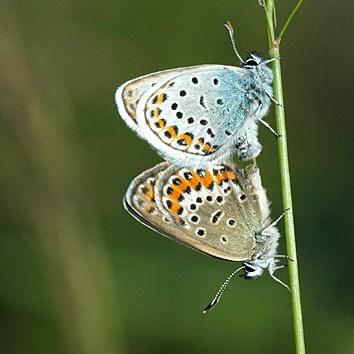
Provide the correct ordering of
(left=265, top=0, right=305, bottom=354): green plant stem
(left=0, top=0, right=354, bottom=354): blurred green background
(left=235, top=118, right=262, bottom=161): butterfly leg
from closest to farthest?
1. (left=265, top=0, right=305, bottom=354): green plant stem
2. (left=235, top=118, right=262, bottom=161): butterfly leg
3. (left=0, top=0, right=354, bottom=354): blurred green background

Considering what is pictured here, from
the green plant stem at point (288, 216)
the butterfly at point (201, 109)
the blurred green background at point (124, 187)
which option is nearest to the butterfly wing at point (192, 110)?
the butterfly at point (201, 109)

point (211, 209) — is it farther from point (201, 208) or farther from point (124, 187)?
point (124, 187)

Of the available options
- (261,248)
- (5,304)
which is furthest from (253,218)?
(5,304)

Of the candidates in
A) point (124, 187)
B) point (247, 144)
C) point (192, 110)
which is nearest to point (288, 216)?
point (247, 144)

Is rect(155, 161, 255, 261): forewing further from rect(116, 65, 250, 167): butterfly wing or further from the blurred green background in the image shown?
the blurred green background

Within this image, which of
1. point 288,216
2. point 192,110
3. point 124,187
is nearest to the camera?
point 288,216

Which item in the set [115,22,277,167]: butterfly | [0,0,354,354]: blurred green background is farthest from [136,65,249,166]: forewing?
[0,0,354,354]: blurred green background
